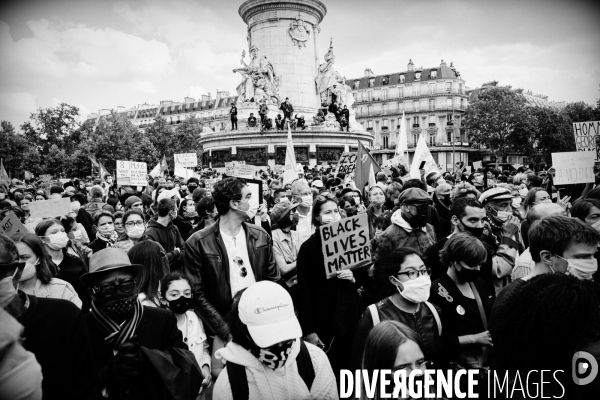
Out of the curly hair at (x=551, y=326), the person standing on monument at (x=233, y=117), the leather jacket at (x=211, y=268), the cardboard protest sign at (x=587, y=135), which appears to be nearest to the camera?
the curly hair at (x=551, y=326)

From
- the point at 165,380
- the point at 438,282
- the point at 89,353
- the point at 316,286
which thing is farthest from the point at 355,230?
the point at 89,353

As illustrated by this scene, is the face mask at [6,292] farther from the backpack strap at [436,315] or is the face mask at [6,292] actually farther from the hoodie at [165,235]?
the hoodie at [165,235]

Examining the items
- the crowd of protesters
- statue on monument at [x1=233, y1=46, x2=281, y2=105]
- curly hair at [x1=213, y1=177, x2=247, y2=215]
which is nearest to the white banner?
the crowd of protesters

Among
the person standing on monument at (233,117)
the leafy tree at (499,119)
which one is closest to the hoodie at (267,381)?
the person standing on monument at (233,117)

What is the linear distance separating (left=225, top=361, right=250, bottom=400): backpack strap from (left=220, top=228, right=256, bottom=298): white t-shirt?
1.76 m

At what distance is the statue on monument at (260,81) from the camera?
114ft

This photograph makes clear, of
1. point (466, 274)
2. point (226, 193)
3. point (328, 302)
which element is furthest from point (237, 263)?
point (466, 274)

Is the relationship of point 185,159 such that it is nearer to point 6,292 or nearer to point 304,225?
point 304,225

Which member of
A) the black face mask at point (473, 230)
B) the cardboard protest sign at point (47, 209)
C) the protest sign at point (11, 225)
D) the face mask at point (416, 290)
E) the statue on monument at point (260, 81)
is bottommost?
the face mask at point (416, 290)

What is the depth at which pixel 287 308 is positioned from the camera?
7.97 feet

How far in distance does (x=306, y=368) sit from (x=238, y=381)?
39cm

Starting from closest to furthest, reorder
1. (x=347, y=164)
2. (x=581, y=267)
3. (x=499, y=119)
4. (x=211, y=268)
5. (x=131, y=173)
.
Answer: (x=581, y=267) → (x=211, y=268) → (x=131, y=173) → (x=347, y=164) → (x=499, y=119)

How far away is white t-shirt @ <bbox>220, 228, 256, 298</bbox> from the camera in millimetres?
4250

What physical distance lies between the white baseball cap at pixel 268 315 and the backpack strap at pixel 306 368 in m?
0.23
